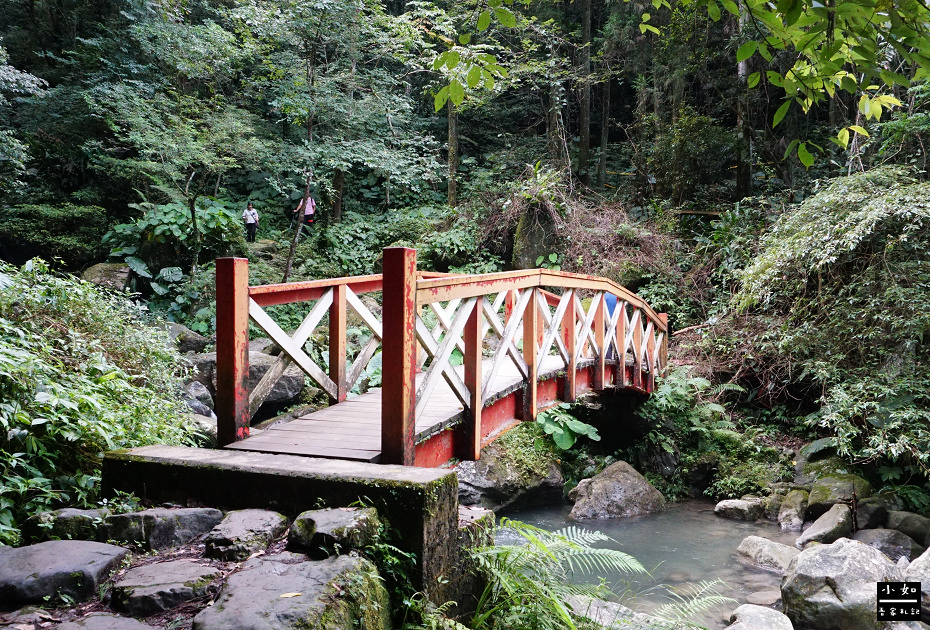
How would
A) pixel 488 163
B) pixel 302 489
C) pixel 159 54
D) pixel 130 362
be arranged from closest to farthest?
pixel 302 489 → pixel 130 362 → pixel 159 54 → pixel 488 163

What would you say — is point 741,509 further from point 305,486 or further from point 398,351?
point 305,486

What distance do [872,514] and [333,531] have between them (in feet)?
25.2

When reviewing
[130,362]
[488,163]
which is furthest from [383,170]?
[130,362]

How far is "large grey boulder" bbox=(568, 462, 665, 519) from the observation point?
861cm

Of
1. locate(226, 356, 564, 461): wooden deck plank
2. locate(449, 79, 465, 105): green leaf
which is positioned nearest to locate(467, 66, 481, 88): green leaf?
locate(449, 79, 465, 105): green leaf

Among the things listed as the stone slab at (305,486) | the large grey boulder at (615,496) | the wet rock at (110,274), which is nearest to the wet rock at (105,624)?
the stone slab at (305,486)

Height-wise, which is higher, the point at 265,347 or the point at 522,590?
the point at 265,347

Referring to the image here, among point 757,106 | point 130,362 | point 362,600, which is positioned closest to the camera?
point 362,600

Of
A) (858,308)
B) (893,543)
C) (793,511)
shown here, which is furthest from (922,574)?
(858,308)

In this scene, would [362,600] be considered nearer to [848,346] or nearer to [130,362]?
[130,362]

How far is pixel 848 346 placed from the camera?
8.88 metres

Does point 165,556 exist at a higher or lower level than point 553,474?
higher

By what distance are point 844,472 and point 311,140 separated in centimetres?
1219

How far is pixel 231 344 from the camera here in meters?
3.46
